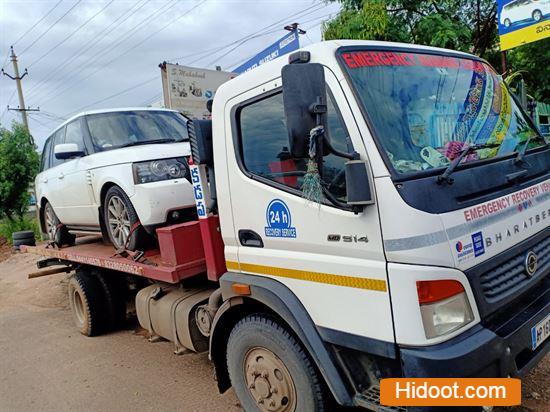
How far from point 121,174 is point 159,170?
0.40 metres

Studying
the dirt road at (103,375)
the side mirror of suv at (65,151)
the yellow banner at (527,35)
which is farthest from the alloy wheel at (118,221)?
the yellow banner at (527,35)

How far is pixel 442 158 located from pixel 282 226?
957 millimetres

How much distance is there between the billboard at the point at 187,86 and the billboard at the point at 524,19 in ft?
19.9

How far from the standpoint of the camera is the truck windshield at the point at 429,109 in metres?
2.28

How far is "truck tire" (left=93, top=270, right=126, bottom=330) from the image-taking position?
554cm

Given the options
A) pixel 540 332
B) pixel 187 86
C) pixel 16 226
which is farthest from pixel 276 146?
pixel 16 226

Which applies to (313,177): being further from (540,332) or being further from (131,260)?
(131,260)

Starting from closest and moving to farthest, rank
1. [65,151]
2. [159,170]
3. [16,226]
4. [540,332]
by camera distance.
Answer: [540,332] < [159,170] < [65,151] < [16,226]

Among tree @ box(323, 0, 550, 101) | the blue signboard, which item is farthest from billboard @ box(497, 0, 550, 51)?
the blue signboard

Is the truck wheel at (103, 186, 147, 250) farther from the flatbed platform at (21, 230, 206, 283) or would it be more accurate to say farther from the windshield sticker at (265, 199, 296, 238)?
the windshield sticker at (265, 199, 296, 238)

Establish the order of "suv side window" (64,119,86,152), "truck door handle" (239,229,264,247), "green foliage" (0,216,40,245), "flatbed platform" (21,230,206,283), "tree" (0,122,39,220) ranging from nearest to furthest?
1. "truck door handle" (239,229,264,247)
2. "flatbed platform" (21,230,206,283)
3. "suv side window" (64,119,86,152)
4. "tree" (0,122,39,220)
5. "green foliage" (0,216,40,245)

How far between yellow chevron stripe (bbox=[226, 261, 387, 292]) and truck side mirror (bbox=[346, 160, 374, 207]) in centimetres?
41

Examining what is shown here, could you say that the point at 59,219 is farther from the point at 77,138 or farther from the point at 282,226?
the point at 282,226

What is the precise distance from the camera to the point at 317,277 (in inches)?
97.1
